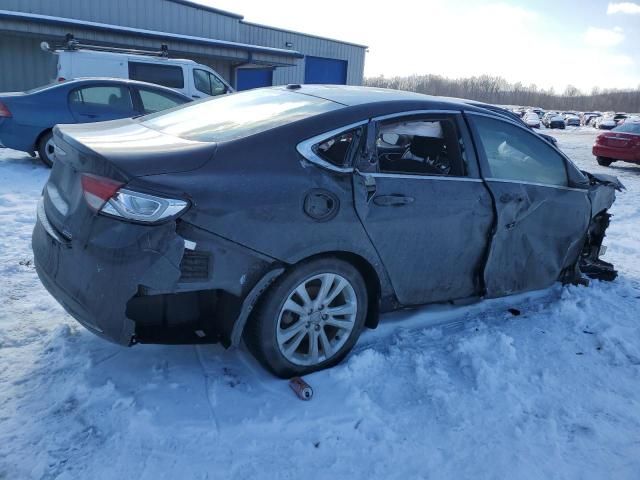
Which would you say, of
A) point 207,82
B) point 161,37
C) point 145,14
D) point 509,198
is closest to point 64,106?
point 207,82

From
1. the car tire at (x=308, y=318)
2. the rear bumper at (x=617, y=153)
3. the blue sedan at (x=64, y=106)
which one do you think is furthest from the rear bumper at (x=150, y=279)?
the rear bumper at (x=617, y=153)

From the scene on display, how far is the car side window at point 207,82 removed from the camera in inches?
498

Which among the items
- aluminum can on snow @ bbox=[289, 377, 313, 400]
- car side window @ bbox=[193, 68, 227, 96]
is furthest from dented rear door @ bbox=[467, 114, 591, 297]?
car side window @ bbox=[193, 68, 227, 96]

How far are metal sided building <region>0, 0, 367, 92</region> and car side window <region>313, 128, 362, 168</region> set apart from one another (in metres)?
11.4

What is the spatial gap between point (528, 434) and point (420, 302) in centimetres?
103

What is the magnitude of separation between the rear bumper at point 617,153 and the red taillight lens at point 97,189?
15893mm

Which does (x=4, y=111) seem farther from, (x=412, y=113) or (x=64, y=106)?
(x=412, y=113)

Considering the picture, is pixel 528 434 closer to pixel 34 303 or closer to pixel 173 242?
pixel 173 242

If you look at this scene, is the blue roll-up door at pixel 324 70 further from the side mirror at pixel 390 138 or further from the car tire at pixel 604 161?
the side mirror at pixel 390 138

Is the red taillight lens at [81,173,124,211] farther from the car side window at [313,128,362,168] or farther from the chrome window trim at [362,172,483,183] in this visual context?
the chrome window trim at [362,172,483,183]

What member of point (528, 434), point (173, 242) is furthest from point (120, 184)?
point (528, 434)

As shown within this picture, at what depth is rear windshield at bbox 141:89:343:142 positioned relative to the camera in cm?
285

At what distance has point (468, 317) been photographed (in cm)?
387

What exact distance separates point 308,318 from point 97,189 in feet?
4.09
